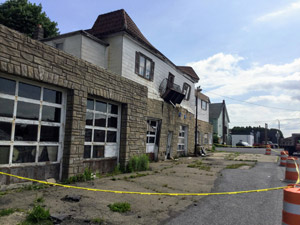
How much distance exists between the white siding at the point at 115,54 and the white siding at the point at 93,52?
0.29 metres

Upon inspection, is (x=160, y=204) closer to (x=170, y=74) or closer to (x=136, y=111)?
(x=136, y=111)

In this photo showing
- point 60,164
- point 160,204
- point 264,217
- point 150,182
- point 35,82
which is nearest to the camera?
point 264,217

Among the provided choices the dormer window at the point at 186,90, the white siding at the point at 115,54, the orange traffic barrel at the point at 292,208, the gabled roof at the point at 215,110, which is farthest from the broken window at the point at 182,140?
the gabled roof at the point at 215,110

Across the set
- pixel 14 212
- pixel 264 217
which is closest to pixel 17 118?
pixel 14 212

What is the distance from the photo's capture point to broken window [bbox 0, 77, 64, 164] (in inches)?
230

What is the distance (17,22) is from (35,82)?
2197cm

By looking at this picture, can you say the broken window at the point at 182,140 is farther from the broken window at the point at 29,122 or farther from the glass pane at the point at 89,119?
the broken window at the point at 29,122

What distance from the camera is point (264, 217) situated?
15.5 feet

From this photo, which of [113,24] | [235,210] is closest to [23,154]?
[235,210]

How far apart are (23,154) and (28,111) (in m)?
1.13

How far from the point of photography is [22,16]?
24125 mm

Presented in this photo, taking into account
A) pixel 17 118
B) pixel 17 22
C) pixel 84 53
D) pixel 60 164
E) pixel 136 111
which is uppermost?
pixel 17 22

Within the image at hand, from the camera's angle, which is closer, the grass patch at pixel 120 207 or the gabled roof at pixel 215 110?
the grass patch at pixel 120 207

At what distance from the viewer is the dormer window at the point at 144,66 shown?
12955 mm
